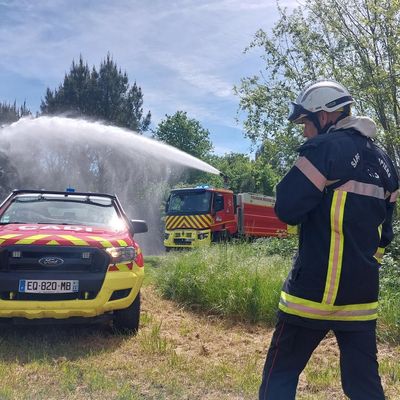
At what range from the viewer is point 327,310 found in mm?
2426

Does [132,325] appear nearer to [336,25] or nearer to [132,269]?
[132,269]

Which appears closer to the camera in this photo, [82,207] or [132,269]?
[132,269]

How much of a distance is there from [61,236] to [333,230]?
337 cm

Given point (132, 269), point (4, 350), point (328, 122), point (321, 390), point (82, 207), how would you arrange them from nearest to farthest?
point (328, 122), point (321, 390), point (4, 350), point (132, 269), point (82, 207)

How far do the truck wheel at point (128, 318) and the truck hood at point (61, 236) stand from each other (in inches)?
27.2

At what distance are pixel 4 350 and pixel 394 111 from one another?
376 inches

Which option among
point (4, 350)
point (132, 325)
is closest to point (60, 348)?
point (4, 350)

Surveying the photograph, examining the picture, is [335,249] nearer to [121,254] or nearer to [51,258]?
[121,254]

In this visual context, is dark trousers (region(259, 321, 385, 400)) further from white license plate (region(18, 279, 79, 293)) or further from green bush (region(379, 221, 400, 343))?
green bush (region(379, 221, 400, 343))

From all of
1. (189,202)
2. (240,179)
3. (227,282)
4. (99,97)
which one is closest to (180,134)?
(240,179)

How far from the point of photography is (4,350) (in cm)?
475

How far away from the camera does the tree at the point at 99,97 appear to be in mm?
31219

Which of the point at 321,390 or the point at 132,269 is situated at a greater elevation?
the point at 132,269

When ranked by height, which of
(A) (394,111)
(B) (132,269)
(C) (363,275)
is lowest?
(B) (132,269)
